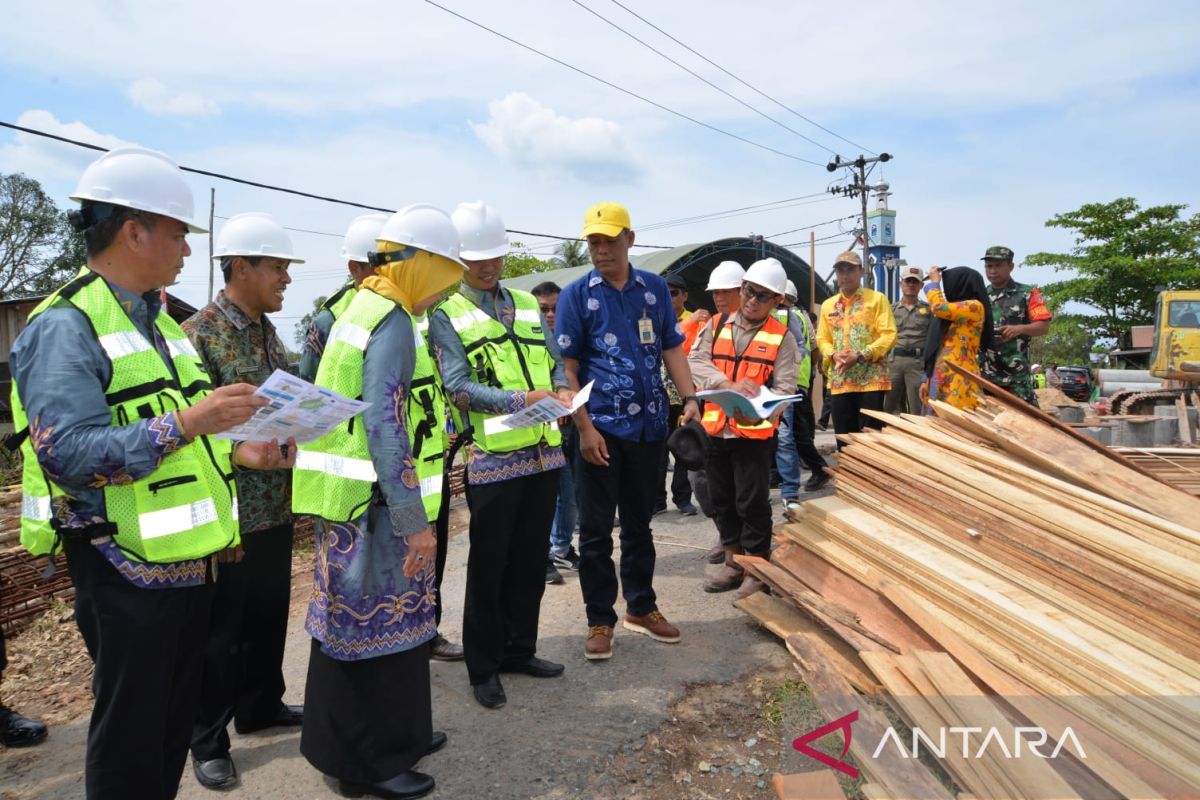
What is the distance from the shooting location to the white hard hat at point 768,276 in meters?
4.67

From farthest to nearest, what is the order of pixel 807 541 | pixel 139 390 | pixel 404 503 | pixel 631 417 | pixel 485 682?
1. pixel 807 541
2. pixel 631 417
3. pixel 485 682
4. pixel 404 503
5. pixel 139 390

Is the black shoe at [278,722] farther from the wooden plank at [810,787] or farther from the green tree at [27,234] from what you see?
the green tree at [27,234]

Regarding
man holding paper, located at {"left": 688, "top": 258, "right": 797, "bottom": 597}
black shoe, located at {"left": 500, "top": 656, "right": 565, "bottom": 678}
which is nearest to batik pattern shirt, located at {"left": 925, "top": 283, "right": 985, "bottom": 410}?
man holding paper, located at {"left": 688, "top": 258, "right": 797, "bottom": 597}

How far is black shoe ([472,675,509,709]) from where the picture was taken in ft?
11.2

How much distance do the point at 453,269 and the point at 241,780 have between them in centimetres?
211

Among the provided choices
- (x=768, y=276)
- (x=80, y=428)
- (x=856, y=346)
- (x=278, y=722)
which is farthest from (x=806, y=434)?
(x=80, y=428)

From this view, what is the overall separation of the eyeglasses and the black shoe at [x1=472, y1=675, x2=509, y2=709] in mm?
2694

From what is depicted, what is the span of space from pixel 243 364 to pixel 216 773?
1.58 meters

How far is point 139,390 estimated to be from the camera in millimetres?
2064

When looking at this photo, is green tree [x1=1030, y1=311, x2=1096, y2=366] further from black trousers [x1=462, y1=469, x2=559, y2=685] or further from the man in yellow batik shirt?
black trousers [x1=462, y1=469, x2=559, y2=685]

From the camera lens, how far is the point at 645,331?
397 cm

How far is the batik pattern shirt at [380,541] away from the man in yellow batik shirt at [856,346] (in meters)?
4.52

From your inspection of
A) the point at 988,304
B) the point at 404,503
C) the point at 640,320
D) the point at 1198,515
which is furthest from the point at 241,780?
the point at 988,304

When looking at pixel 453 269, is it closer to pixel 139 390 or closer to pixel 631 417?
pixel 139 390
